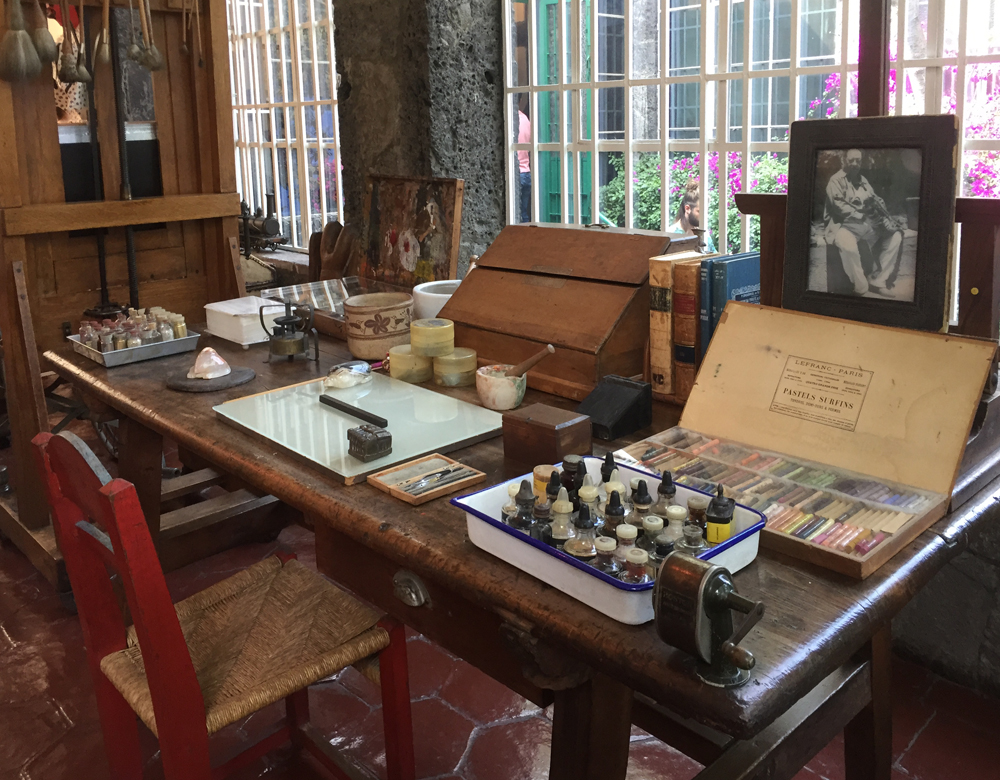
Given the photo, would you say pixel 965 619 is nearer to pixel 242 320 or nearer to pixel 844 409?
pixel 844 409

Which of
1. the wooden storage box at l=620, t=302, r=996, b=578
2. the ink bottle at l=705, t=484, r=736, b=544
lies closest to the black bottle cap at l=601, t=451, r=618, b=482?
the wooden storage box at l=620, t=302, r=996, b=578

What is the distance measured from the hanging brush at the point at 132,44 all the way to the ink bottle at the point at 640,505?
8.54 feet

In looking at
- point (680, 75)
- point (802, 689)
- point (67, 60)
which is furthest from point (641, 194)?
point (802, 689)

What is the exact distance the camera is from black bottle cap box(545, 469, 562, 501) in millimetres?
1346

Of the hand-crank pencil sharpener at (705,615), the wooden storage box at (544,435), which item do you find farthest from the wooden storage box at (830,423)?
the hand-crank pencil sharpener at (705,615)

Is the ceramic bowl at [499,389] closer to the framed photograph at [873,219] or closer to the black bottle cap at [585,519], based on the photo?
the framed photograph at [873,219]

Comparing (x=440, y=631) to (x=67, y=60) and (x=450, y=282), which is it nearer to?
(x=450, y=282)

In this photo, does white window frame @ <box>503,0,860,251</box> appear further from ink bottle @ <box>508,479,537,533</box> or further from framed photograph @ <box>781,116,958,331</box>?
ink bottle @ <box>508,479,537,533</box>

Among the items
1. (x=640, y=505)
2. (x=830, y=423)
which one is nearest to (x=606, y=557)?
(x=640, y=505)

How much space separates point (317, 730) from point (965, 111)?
2360 millimetres

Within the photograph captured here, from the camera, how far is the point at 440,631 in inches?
59.9

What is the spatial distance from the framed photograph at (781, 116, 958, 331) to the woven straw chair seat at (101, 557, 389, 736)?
3.65 ft

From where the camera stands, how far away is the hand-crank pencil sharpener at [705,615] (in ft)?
3.28

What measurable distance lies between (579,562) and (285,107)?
493 cm
